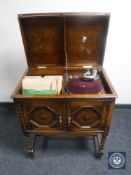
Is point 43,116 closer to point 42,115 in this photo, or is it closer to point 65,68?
point 42,115

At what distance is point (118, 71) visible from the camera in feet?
5.09

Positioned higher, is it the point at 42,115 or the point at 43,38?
the point at 43,38

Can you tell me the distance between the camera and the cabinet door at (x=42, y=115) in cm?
95

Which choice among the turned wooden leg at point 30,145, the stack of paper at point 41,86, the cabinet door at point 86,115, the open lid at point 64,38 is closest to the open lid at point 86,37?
the open lid at point 64,38

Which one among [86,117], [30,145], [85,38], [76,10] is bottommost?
[30,145]

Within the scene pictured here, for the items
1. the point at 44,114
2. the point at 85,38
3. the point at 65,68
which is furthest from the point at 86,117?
the point at 85,38

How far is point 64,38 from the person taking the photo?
3.57ft

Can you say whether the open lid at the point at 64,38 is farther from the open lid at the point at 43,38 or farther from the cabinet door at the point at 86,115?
the cabinet door at the point at 86,115

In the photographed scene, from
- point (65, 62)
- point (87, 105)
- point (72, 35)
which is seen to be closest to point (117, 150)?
point (87, 105)

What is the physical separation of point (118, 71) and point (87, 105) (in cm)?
76

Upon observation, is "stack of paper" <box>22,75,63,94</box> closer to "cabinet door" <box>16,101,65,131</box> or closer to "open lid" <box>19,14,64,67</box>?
"cabinet door" <box>16,101,65,131</box>

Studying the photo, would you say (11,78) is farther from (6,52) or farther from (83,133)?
(83,133)

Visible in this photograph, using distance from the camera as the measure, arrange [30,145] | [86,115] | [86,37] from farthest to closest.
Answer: [30,145] < [86,37] < [86,115]

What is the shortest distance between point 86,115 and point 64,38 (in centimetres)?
51
